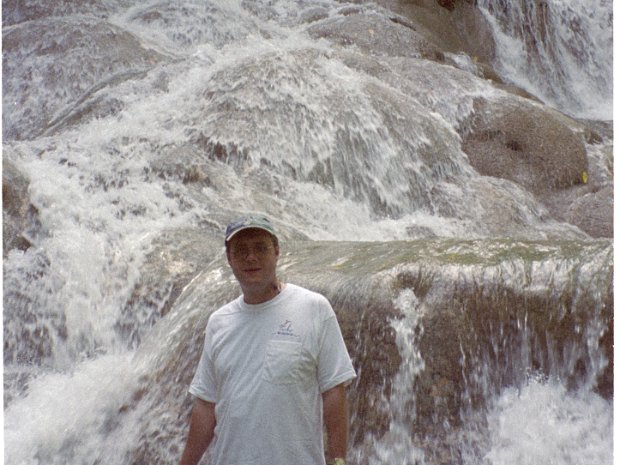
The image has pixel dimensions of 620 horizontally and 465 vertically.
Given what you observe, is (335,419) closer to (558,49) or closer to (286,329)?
(286,329)

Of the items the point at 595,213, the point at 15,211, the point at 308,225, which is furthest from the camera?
the point at 595,213

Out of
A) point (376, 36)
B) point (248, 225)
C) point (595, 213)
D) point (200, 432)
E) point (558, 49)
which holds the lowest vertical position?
point (595, 213)

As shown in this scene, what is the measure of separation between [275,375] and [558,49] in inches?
593

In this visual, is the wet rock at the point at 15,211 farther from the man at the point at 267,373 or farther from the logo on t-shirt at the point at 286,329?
the logo on t-shirt at the point at 286,329

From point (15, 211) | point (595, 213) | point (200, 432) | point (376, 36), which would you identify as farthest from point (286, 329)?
point (376, 36)

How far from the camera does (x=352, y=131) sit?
337 inches

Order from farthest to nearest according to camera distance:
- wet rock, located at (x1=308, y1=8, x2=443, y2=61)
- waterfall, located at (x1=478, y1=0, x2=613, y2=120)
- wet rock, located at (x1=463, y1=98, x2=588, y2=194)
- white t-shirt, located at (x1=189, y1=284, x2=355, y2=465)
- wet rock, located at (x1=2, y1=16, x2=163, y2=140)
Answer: waterfall, located at (x1=478, y1=0, x2=613, y2=120), wet rock, located at (x1=308, y1=8, x2=443, y2=61), wet rock, located at (x1=2, y1=16, x2=163, y2=140), wet rock, located at (x1=463, y1=98, x2=588, y2=194), white t-shirt, located at (x1=189, y1=284, x2=355, y2=465)

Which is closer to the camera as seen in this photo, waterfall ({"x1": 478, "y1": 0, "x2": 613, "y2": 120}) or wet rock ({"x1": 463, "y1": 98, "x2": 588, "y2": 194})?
wet rock ({"x1": 463, "y1": 98, "x2": 588, "y2": 194})

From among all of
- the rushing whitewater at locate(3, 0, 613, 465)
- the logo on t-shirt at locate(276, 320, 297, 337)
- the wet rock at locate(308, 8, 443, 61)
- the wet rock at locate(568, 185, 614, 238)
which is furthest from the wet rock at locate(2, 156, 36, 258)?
the wet rock at locate(308, 8, 443, 61)

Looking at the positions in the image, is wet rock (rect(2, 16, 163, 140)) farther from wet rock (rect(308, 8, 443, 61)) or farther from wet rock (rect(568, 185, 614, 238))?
wet rock (rect(568, 185, 614, 238))

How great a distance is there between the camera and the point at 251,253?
2.66 meters

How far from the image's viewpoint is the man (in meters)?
2.49

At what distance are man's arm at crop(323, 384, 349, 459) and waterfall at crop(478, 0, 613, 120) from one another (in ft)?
44.4

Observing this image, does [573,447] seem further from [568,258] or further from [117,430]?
[117,430]
